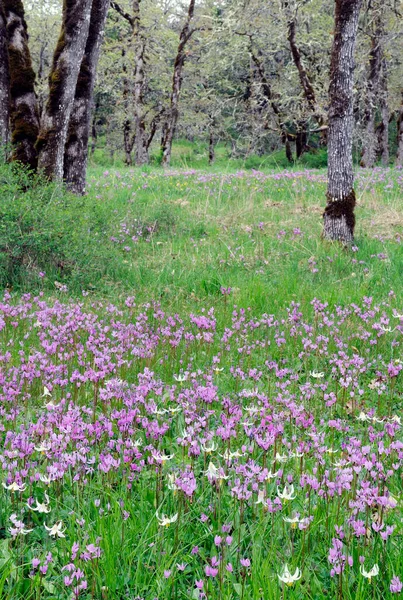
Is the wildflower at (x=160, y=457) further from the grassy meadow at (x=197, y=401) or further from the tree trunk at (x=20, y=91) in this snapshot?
the tree trunk at (x=20, y=91)

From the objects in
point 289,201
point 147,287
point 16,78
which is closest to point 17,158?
point 16,78

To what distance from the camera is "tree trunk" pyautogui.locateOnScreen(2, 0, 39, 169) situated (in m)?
11.6

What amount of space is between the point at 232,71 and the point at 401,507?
44.4m

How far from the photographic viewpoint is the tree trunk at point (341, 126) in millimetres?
9922

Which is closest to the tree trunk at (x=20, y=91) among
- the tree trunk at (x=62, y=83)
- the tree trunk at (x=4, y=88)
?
the tree trunk at (x=4, y=88)

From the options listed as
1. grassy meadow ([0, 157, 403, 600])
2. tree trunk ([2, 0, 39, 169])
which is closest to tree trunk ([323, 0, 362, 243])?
grassy meadow ([0, 157, 403, 600])

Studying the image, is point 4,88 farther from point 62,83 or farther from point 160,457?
point 160,457

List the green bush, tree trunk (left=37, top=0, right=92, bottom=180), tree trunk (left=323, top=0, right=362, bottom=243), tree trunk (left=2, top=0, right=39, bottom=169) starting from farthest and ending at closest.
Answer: tree trunk (left=2, top=0, right=39, bottom=169) < tree trunk (left=37, top=0, right=92, bottom=180) < tree trunk (left=323, top=0, right=362, bottom=243) < the green bush

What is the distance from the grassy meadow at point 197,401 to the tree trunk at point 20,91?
190 cm

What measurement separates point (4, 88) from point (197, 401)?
1016cm

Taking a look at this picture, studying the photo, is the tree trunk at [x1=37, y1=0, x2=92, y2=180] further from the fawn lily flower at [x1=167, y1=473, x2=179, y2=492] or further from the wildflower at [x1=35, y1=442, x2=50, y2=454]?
the fawn lily flower at [x1=167, y1=473, x2=179, y2=492]

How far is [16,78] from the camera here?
11.7 m

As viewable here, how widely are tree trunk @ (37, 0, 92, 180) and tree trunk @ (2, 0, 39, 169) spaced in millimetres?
979

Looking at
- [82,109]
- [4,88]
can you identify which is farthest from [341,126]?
[4,88]
